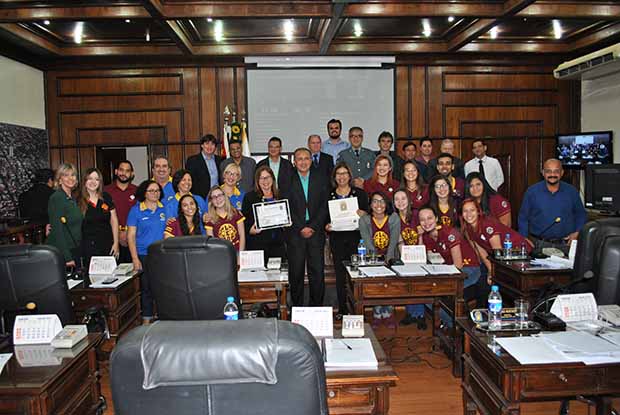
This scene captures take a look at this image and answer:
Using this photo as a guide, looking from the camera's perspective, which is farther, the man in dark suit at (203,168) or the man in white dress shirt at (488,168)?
the man in white dress shirt at (488,168)

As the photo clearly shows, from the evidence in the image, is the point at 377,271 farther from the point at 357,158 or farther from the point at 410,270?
the point at 357,158

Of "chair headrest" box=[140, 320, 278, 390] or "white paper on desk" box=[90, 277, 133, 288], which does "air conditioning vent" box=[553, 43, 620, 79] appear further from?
"chair headrest" box=[140, 320, 278, 390]

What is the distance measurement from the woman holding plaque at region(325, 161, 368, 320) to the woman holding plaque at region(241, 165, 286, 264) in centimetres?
56

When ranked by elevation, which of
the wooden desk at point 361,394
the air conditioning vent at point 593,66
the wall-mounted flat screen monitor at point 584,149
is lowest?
the wooden desk at point 361,394

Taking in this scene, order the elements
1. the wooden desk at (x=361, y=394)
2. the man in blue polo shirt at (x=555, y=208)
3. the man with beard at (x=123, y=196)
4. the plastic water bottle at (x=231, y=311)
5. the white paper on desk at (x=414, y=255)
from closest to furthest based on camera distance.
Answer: the wooden desk at (x=361, y=394), the plastic water bottle at (x=231, y=311), the white paper on desk at (x=414, y=255), the man in blue polo shirt at (x=555, y=208), the man with beard at (x=123, y=196)

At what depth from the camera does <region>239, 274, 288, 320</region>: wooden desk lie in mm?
3844

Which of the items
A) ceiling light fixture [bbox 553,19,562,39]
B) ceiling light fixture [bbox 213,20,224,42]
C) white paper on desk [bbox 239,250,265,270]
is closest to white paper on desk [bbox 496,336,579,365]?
white paper on desk [bbox 239,250,265,270]

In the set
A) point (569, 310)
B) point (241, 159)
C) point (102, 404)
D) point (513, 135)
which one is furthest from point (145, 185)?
point (513, 135)

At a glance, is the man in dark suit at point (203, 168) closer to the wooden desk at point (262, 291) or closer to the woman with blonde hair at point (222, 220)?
the woman with blonde hair at point (222, 220)

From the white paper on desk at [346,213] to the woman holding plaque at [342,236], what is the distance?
4.5 inches

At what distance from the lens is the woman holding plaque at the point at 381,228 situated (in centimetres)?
489

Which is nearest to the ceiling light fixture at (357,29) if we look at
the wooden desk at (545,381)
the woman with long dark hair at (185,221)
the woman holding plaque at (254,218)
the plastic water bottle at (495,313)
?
the woman holding plaque at (254,218)

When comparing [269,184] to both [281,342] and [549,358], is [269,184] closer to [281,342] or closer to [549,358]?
[549,358]

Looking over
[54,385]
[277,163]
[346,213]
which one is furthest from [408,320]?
[54,385]
